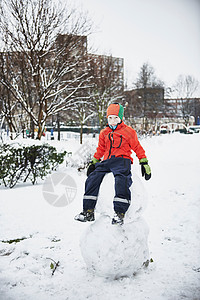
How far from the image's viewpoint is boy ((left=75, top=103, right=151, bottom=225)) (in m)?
2.50

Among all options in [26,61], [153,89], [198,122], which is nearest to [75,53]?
[26,61]

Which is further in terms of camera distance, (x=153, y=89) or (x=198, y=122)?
(x=198, y=122)

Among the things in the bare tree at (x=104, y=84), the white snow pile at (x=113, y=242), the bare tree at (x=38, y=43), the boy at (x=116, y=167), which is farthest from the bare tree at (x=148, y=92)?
the white snow pile at (x=113, y=242)

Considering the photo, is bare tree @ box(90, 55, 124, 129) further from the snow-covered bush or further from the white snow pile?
the white snow pile

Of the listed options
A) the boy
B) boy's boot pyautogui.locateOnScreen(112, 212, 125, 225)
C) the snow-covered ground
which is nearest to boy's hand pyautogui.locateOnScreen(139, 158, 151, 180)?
the boy

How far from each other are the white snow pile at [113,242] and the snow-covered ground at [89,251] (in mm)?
11

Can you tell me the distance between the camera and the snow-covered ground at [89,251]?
2.55m

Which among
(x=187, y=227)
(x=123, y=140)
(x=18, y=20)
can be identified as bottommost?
(x=187, y=227)

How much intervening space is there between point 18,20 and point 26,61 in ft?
4.85

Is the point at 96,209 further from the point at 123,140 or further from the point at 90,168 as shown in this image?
the point at 123,140

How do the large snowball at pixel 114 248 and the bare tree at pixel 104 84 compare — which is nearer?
the large snowball at pixel 114 248

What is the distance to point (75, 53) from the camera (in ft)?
33.9

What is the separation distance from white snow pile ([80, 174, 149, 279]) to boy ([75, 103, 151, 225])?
11cm

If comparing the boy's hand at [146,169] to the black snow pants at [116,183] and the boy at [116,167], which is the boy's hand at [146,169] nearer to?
the boy at [116,167]
